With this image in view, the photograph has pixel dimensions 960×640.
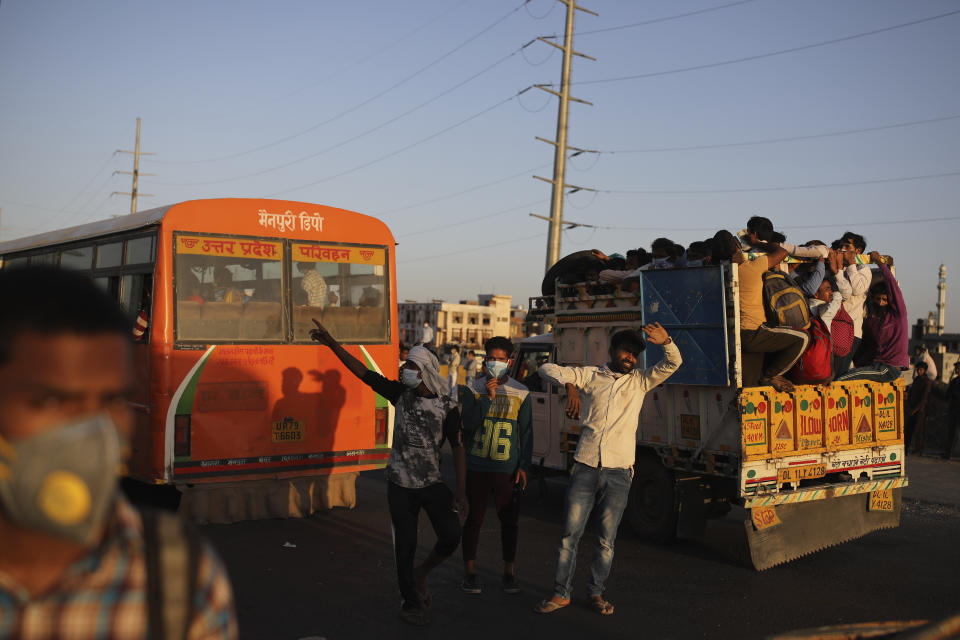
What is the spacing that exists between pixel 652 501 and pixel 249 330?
477cm

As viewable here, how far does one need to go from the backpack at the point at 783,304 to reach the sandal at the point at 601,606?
332cm

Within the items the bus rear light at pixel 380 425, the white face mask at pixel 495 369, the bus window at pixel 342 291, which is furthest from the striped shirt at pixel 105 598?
the bus rear light at pixel 380 425

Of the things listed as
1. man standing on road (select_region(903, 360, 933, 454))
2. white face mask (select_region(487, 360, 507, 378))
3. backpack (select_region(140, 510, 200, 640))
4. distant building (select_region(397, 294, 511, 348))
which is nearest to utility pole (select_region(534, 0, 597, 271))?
man standing on road (select_region(903, 360, 933, 454))

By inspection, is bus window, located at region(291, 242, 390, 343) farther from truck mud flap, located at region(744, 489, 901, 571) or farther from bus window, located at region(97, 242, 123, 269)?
truck mud flap, located at region(744, 489, 901, 571)

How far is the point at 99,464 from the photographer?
1322 millimetres

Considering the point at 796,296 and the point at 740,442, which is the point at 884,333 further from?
the point at 740,442

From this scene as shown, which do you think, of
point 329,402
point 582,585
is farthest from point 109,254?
point 582,585

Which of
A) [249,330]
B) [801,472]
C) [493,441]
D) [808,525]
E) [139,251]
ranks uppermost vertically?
[139,251]

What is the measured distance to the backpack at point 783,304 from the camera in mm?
8281

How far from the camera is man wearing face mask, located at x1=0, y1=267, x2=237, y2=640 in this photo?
50.8 inches

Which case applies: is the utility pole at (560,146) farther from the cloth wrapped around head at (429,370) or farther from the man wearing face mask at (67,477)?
the man wearing face mask at (67,477)

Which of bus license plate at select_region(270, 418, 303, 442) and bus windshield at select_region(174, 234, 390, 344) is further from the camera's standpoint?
bus license plate at select_region(270, 418, 303, 442)

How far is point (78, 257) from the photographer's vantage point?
11117mm

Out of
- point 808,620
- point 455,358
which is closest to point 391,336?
point 808,620
